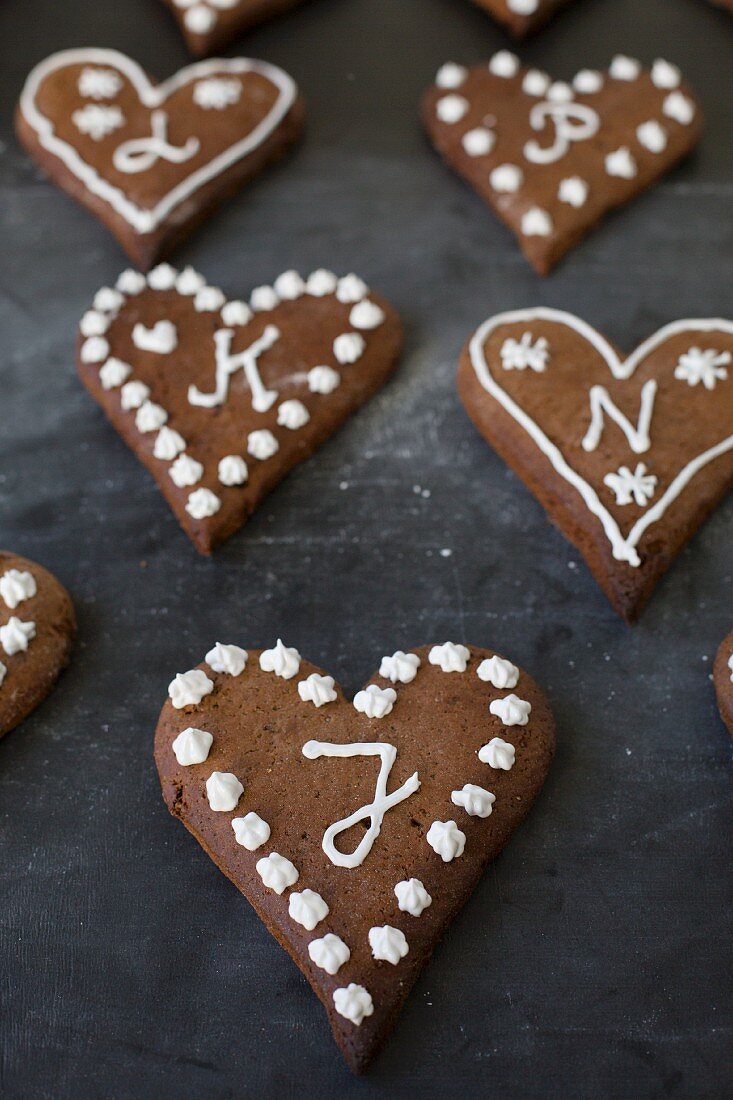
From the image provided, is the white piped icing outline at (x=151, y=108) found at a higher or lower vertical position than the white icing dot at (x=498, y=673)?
higher

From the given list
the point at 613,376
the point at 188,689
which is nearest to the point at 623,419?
the point at 613,376

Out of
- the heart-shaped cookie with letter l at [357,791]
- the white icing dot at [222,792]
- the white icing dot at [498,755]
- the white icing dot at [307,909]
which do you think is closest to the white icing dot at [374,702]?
the heart-shaped cookie with letter l at [357,791]

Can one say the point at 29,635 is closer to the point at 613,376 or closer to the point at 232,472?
the point at 232,472

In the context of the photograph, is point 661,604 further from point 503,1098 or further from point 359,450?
point 503,1098

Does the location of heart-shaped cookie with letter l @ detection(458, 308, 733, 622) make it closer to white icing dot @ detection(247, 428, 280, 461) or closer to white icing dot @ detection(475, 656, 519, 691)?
white icing dot @ detection(475, 656, 519, 691)

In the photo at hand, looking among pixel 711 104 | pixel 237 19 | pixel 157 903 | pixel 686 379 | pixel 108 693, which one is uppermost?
pixel 237 19

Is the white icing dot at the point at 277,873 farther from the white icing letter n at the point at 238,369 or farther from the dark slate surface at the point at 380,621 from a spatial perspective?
the white icing letter n at the point at 238,369

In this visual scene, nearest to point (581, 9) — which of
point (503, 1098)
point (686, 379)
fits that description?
point (686, 379)
